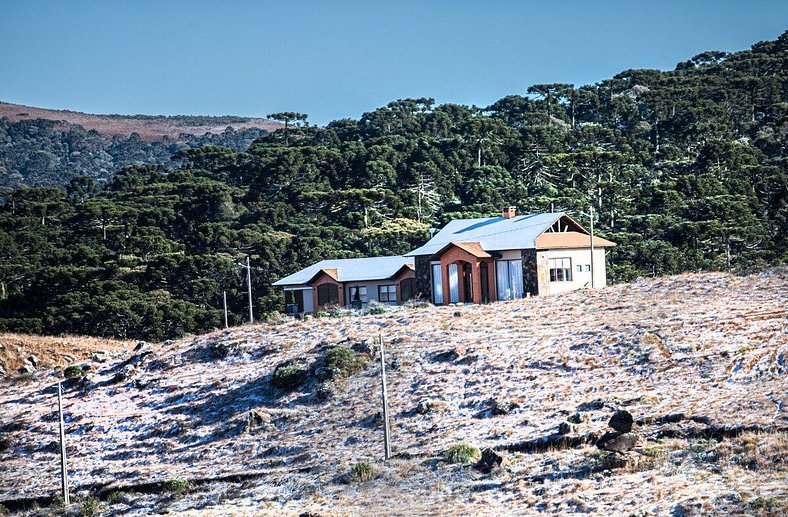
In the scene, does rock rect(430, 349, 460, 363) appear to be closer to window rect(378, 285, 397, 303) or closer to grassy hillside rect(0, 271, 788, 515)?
grassy hillside rect(0, 271, 788, 515)

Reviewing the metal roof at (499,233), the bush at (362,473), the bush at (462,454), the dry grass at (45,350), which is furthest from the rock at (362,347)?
the dry grass at (45,350)

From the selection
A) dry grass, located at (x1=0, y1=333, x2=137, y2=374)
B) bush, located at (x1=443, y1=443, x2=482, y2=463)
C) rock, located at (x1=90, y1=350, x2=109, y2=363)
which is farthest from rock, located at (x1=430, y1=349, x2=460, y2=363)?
dry grass, located at (x1=0, y1=333, x2=137, y2=374)

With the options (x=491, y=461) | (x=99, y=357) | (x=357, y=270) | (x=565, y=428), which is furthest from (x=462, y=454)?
(x=357, y=270)

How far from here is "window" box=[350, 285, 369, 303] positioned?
64.2m

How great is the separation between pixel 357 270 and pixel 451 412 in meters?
27.9

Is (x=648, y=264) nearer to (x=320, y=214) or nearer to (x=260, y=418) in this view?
(x=320, y=214)

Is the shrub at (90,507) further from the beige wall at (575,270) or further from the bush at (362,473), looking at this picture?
the beige wall at (575,270)

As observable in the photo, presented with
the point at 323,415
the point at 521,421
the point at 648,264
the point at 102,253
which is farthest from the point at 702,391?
the point at 102,253

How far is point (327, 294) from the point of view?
65.4m

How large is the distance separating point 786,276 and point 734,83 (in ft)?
366

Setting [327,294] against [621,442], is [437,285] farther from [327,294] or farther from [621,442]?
[621,442]

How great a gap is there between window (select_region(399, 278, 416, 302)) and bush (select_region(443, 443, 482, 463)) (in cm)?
2993

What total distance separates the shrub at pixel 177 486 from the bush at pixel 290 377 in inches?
339

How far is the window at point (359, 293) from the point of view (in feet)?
211
